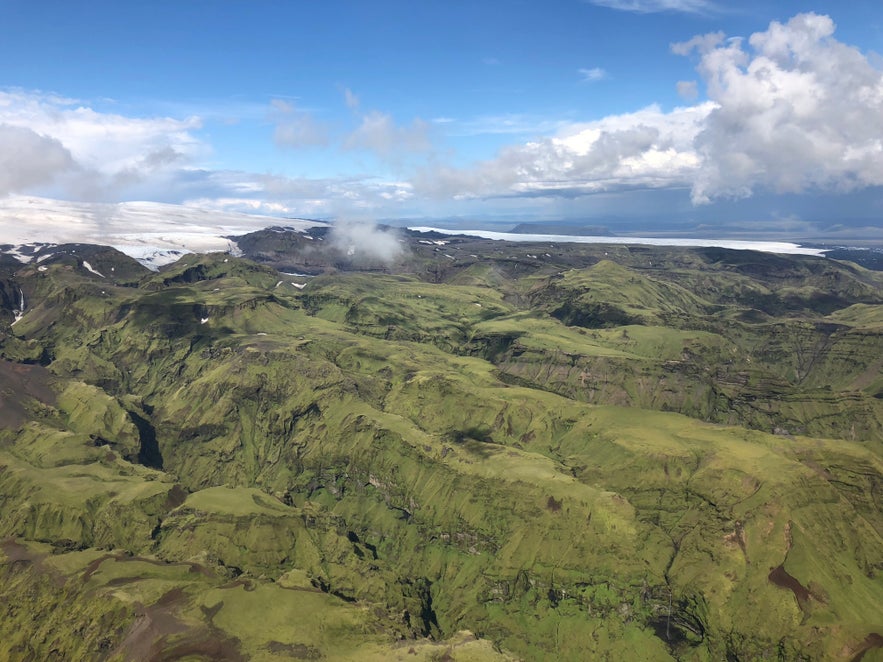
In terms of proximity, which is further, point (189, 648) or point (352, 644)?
point (352, 644)

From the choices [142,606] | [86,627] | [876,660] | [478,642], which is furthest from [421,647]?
[876,660]

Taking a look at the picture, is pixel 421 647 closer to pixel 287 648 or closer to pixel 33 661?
pixel 287 648

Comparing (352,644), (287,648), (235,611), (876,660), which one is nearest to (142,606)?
(235,611)

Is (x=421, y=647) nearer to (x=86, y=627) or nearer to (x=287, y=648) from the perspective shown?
(x=287, y=648)

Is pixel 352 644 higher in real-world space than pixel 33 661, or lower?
higher

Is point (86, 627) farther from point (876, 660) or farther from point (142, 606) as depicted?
point (876, 660)

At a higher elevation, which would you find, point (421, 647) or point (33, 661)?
point (421, 647)

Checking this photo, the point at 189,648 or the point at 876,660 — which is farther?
the point at 876,660

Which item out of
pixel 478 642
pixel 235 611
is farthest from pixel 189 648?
pixel 478 642
